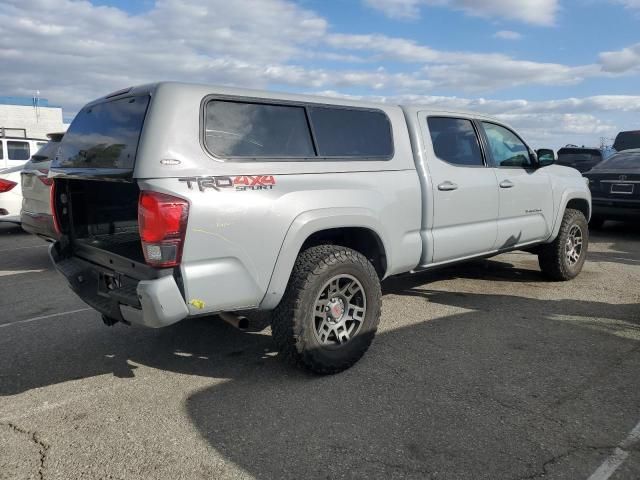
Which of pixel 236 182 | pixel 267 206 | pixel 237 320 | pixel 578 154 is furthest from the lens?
pixel 578 154

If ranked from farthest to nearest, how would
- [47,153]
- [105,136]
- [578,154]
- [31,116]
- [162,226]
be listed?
[31,116] → [578,154] → [47,153] → [105,136] → [162,226]

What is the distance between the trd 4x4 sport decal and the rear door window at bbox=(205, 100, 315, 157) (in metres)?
0.18

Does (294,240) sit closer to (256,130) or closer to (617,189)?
(256,130)

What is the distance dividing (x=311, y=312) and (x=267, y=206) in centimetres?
77

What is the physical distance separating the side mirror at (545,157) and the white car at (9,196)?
765cm

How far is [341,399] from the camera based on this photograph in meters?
3.31

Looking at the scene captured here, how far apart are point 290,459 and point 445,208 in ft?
8.48

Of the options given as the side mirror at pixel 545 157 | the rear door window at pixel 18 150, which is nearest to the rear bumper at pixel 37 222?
the side mirror at pixel 545 157

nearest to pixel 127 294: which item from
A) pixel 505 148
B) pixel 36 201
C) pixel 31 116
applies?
pixel 36 201

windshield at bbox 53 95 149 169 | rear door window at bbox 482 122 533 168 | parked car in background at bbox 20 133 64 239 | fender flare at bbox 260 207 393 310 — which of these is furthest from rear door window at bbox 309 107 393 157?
parked car in background at bbox 20 133 64 239

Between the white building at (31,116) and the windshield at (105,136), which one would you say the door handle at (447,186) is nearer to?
Result: the windshield at (105,136)

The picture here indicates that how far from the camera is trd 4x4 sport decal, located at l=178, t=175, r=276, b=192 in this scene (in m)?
2.92

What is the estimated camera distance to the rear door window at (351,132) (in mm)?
3738

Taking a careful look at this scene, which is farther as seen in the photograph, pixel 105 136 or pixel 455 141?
pixel 455 141
